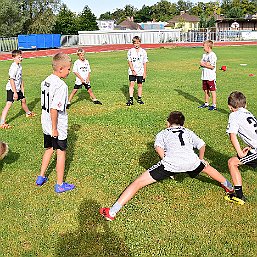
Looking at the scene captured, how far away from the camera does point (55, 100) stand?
4.71 m

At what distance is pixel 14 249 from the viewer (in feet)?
12.7

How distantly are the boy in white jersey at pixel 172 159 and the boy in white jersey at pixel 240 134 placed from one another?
19.0 inches

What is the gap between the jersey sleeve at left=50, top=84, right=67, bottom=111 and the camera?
4.71m

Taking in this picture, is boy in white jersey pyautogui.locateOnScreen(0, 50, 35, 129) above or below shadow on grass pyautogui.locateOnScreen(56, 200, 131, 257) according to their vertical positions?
above

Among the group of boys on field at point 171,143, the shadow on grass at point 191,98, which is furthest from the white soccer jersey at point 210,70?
the group of boys on field at point 171,143

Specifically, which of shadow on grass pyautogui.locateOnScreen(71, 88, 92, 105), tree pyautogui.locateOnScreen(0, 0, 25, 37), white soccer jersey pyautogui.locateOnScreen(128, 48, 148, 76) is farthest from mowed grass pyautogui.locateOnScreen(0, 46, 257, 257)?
tree pyautogui.locateOnScreen(0, 0, 25, 37)

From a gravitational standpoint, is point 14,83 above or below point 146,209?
above

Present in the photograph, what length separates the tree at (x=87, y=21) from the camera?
63.2 m

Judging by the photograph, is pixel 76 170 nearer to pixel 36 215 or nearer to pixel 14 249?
pixel 36 215

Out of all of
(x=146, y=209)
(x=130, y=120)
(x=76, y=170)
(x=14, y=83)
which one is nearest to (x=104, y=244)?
(x=146, y=209)

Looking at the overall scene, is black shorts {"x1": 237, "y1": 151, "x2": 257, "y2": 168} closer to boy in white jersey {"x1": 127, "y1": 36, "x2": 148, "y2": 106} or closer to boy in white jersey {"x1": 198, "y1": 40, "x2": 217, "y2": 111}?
boy in white jersey {"x1": 198, "y1": 40, "x2": 217, "y2": 111}

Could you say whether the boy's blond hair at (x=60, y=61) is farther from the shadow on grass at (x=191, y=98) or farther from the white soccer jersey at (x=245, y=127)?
the shadow on grass at (x=191, y=98)

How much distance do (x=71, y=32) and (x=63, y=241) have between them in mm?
60874

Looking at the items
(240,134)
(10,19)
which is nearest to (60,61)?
(240,134)
